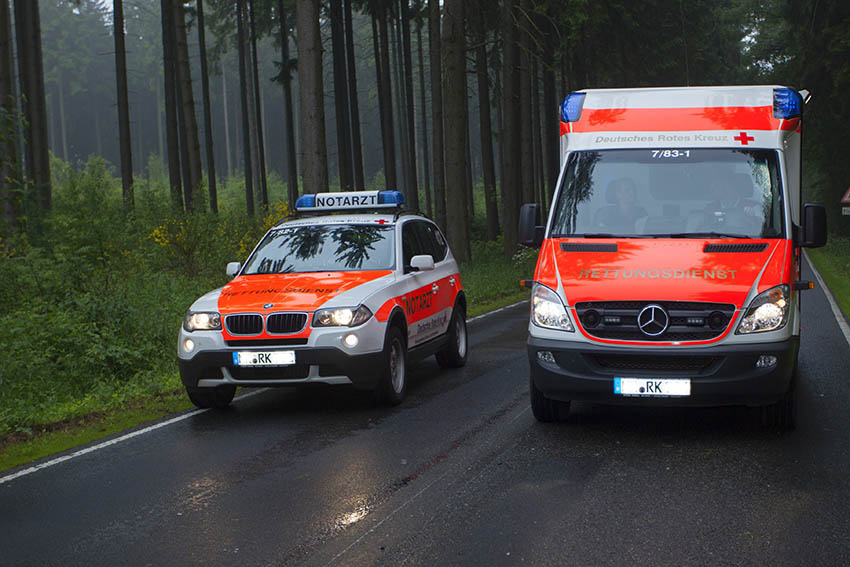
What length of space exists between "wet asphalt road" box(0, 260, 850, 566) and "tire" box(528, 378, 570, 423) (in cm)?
11

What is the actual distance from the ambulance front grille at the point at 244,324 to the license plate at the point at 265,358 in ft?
0.65

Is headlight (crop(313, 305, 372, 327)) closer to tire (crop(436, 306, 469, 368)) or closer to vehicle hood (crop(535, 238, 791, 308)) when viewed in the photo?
vehicle hood (crop(535, 238, 791, 308))

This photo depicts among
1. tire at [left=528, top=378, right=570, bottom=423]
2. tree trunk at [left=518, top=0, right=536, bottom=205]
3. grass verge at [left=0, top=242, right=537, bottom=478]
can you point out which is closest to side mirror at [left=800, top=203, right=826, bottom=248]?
tire at [left=528, top=378, right=570, bottom=423]

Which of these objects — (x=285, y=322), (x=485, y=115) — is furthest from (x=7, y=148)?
(x=485, y=115)

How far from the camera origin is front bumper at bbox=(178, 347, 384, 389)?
29.7 feet

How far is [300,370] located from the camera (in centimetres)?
908

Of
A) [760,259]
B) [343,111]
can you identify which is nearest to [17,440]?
[760,259]

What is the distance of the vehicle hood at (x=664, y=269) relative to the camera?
7555 millimetres

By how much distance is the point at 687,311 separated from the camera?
752cm

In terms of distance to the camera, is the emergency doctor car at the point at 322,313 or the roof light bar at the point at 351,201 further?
the roof light bar at the point at 351,201

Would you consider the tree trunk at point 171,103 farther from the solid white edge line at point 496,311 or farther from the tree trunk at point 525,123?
the solid white edge line at point 496,311

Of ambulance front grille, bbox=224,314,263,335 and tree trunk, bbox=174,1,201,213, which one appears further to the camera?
tree trunk, bbox=174,1,201,213

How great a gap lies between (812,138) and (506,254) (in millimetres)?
21215

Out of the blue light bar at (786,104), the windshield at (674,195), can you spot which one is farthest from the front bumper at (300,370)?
the blue light bar at (786,104)
